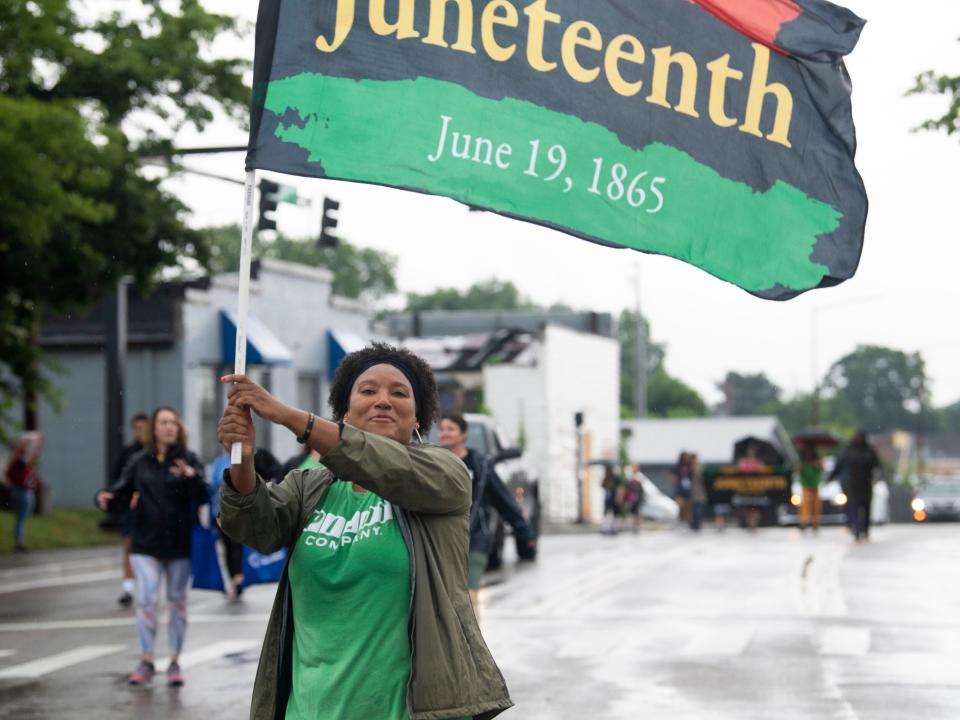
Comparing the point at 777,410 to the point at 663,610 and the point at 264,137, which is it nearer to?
the point at 663,610

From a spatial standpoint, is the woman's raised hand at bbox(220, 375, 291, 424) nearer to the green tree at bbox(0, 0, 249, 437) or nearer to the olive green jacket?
the olive green jacket

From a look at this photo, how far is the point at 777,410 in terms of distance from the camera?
→ 520 feet

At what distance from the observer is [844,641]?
12.8 metres

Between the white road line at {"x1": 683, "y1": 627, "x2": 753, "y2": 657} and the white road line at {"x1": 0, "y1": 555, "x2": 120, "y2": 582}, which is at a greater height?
the white road line at {"x1": 683, "y1": 627, "x2": 753, "y2": 657}

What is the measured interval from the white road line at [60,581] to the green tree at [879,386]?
157m

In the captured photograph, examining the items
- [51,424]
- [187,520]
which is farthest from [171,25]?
[187,520]

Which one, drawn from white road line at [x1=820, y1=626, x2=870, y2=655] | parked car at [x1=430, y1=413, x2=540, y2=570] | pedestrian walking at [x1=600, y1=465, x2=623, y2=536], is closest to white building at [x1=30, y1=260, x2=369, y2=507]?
pedestrian walking at [x1=600, y1=465, x2=623, y2=536]

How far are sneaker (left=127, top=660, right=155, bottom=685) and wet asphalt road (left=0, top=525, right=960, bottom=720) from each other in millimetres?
80

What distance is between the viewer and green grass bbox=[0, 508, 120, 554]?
25.8 meters

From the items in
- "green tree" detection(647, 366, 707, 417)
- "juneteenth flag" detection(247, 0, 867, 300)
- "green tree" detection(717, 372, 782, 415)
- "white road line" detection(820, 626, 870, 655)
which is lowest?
"white road line" detection(820, 626, 870, 655)

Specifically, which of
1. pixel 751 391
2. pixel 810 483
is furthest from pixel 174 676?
pixel 751 391

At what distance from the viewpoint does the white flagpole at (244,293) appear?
14.3 ft

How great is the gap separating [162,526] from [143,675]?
977 mm

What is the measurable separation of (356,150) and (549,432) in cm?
4387
